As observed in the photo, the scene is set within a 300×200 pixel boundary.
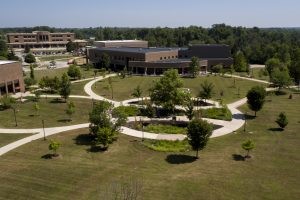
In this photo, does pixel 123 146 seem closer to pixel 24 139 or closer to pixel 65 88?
pixel 24 139

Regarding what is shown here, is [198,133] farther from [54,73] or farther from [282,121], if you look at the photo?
[54,73]

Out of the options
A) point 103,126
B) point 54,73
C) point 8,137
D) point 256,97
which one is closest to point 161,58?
point 54,73

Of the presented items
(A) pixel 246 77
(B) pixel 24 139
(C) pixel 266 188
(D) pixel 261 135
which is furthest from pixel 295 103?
(B) pixel 24 139

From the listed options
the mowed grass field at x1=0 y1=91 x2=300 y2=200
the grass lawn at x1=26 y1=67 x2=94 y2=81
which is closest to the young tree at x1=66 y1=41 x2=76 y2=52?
the grass lawn at x1=26 y1=67 x2=94 y2=81

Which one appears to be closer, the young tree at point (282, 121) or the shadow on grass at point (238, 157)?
the shadow on grass at point (238, 157)

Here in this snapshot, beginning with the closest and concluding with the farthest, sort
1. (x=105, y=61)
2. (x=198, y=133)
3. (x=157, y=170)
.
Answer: (x=157, y=170)
(x=198, y=133)
(x=105, y=61)

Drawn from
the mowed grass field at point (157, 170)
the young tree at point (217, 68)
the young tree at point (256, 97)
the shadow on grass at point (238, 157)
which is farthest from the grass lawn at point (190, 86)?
the shadow on grass at point (238, 157)

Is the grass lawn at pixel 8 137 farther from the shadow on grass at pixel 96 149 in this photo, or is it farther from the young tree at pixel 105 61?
the young tree at pixel 105 61
